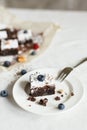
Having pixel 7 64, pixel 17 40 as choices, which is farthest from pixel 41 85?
pixel 17 40

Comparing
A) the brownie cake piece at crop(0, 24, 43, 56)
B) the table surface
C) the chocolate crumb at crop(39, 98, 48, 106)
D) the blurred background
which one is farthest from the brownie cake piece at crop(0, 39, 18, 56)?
the blurred background

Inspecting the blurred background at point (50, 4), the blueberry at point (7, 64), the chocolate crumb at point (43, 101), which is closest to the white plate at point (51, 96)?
the chocolate crumb at point (43, 101)

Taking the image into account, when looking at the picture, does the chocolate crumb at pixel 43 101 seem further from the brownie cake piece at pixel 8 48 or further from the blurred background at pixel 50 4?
the blurred background at pixel 50 4

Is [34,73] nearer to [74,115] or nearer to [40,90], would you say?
[40,90]

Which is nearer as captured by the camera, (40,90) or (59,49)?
(40,90)

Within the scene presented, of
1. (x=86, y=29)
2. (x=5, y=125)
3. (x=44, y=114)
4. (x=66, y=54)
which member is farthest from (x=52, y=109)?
(x=86, y=29)

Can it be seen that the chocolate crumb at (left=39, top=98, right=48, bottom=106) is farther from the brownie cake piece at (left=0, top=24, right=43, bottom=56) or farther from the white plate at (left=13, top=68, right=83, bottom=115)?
the brownie cake piece at (left=0, top=24, right=43, bottom=56)
